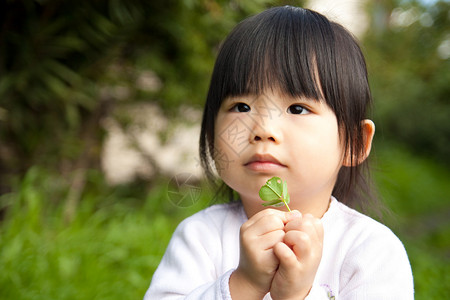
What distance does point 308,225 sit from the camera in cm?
109

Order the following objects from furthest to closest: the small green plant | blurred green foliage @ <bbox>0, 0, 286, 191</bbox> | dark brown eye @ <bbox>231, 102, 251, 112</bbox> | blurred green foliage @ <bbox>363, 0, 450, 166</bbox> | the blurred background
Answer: blurred green foliage @ <bbox>363, 0, 450, 166</bbox>, blurred green foliage @ <bbox>0, 0, 286, 191</bbox>, the blurred background, dark brown eye @ <bbox>231, 102, 251, 112</bbox>, the small green plant

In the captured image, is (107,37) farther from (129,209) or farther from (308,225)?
(308,225)

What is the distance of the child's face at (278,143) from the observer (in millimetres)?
1233

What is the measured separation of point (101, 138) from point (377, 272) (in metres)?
2.99

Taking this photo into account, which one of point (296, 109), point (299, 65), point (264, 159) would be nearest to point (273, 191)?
point (264, 159)

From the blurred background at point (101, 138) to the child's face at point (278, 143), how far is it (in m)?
0.91

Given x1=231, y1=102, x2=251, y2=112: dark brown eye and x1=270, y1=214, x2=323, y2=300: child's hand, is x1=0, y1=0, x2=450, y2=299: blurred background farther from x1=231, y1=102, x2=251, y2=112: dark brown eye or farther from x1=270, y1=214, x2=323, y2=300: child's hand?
x1=270, y1=214, x2=323, y2=300: child's hand

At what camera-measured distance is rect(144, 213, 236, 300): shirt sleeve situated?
135 cm

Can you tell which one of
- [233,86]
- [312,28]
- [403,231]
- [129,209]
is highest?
[312,28]

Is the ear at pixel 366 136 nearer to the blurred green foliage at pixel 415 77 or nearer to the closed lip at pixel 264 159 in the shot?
the closed lip at pixel 264 159

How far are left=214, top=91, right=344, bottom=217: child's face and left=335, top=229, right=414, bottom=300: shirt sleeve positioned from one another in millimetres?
214

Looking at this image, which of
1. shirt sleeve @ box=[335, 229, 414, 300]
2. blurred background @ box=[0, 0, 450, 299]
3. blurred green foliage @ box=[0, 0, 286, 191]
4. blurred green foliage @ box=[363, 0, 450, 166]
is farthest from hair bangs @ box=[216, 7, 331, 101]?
blurred green foliage @ box=[363, 0, 450, 166]

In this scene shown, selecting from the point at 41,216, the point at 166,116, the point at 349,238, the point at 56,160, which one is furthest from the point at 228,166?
the point at 166,116

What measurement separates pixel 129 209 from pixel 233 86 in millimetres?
2682
